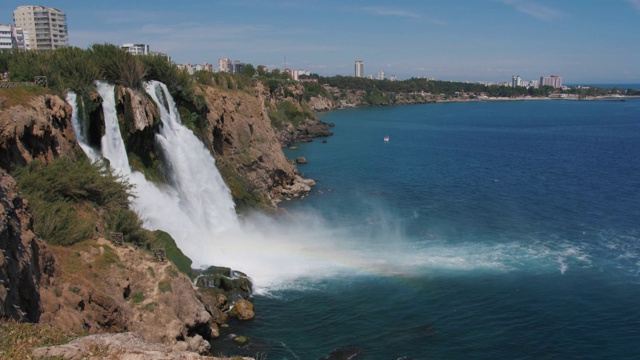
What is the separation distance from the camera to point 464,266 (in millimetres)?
30828

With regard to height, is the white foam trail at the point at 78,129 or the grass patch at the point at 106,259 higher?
the white foam trail at the point at 78,129

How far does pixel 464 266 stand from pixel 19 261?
2327 centimetres

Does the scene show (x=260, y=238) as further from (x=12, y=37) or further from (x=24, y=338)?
(x=12, y=37)

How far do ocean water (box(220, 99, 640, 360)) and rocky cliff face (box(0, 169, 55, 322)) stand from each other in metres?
7.80

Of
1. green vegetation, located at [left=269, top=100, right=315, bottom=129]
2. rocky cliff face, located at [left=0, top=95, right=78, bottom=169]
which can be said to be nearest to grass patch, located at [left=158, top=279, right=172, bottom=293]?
rocky cliff face, located at [left=0, top=95, right=78, bottom=169]

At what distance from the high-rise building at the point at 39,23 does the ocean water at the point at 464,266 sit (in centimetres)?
8834

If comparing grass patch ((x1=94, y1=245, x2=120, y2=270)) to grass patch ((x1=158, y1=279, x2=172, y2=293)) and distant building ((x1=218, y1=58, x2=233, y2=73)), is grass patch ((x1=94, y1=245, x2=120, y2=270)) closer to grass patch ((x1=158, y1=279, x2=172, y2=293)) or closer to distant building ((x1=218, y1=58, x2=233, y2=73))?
grass patch ((x1=158, y1=279, x2=172, y2=293))

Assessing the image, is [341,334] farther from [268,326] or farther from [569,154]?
[569,154]

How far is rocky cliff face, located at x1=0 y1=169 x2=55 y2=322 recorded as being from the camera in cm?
1266

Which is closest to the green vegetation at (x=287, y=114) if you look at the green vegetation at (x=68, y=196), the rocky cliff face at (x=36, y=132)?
the rocky cliff face at (x=36, y=132)

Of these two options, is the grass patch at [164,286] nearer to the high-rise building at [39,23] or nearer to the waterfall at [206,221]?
the waterfall at [206,221]

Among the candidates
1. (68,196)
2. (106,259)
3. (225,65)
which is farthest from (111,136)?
(225,65)

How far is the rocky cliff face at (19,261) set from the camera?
12.7m

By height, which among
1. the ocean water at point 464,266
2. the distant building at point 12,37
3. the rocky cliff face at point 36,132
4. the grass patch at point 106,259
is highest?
the distant building at point 12,37
